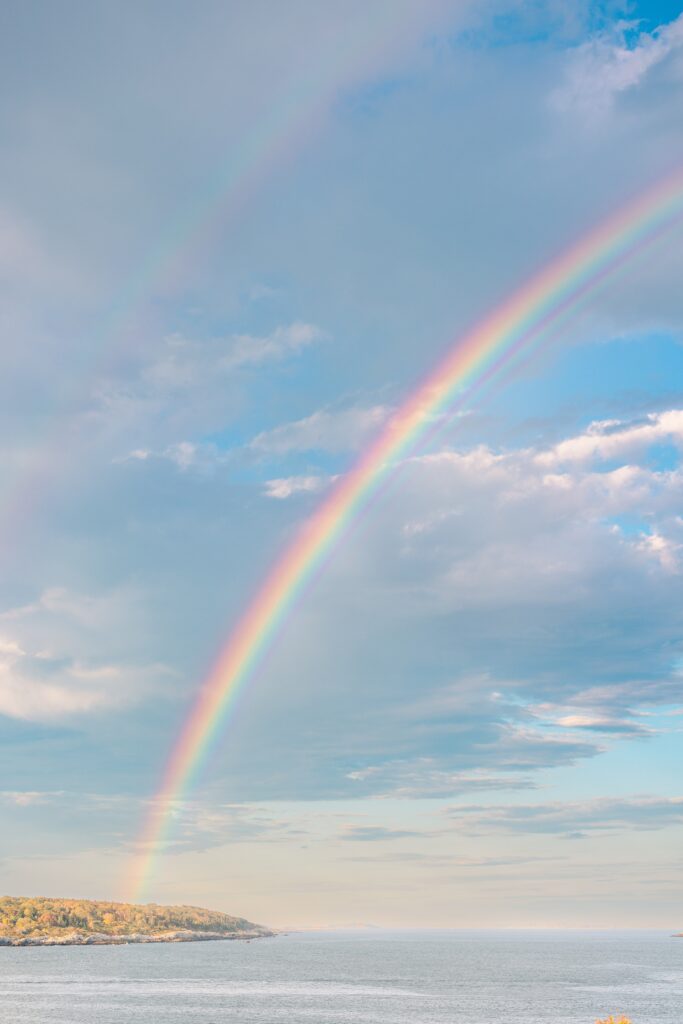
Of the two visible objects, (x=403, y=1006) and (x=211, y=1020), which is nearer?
(x=211, y=1020)

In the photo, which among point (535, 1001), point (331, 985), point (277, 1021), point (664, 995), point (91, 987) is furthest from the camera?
point (331, 985)

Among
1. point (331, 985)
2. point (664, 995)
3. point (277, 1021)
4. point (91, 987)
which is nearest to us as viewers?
point (277, 1021)

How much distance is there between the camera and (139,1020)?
425 feet

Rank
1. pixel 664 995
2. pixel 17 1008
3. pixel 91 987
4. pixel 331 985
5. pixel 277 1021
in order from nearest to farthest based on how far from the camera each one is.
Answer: pixel 277 1021, pixel 17 1008, pixel 664 995, pixel 91 987, pixel 331 985

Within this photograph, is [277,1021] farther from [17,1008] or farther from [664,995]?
[664,995]

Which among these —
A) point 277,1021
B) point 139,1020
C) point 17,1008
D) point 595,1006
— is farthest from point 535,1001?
point 17,1008

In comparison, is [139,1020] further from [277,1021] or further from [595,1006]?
[595,1006]

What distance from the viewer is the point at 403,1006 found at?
15150cm

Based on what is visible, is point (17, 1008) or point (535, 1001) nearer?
point (17, 1008)

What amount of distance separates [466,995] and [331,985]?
37.6 m

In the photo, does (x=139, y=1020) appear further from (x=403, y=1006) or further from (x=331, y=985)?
(x=331, y=985)

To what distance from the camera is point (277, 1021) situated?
128 m

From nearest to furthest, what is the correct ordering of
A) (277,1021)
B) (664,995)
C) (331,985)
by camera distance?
(277,1021) < (664,995) < (331,985)

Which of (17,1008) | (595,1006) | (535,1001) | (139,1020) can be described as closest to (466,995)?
(535,1001)
